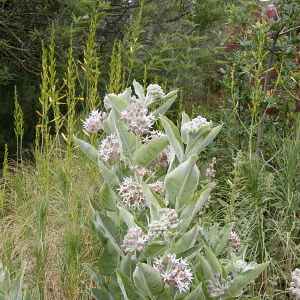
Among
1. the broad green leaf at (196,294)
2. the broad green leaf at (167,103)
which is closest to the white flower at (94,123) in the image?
the broad green leaf at (167,103)

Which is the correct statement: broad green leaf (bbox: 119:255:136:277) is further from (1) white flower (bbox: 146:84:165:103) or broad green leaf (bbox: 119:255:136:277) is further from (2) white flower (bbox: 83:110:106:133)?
(1) white flower (bbox: 146:84:165:103)

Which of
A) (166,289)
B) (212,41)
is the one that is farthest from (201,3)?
(166,289)

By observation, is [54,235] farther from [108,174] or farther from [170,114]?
[170,114]

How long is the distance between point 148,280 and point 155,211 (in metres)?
0.25

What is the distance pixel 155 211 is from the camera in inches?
87.4

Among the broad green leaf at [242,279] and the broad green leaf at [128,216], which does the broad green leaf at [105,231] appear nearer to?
the broad green leaf at [128,216]

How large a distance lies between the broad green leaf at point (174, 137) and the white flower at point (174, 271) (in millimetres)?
406

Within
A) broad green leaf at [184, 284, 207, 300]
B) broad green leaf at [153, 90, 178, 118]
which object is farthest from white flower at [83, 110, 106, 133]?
broad green leaf at [184, 284, 207, 300]

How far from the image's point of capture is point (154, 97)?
2461 millimetres

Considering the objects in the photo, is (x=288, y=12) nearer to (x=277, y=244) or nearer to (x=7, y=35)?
(x=277, y=244)

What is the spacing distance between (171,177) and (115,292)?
640 millimetres

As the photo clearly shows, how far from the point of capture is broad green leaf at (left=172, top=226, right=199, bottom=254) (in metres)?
2.28

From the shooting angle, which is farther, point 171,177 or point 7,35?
point 7,35

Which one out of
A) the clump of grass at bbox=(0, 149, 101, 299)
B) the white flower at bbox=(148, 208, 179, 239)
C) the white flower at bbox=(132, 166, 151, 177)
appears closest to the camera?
the white flower at bbox=(148, 208, 179, 239)
